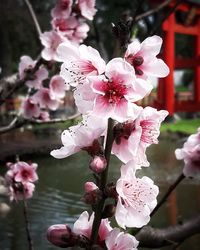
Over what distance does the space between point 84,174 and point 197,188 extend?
1.39m

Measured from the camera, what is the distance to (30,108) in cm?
243

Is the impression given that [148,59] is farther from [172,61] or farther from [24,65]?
[172,61]

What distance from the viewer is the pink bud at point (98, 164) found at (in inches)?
29.4

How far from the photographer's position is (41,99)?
2.41 meters

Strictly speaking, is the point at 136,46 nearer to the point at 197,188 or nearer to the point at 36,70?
the point at 36,70

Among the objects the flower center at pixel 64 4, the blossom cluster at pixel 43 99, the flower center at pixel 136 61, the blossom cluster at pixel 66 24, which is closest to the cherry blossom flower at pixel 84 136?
the flower center at pixel 136 61

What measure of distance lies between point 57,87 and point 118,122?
1.71 metres

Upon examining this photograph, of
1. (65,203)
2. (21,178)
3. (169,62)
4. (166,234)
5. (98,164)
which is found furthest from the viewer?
(169,62)

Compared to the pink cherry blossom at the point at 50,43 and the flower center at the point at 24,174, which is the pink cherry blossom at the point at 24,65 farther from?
the flower center at the point at 24,174

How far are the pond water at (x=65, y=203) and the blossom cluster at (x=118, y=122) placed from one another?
40.2 inches

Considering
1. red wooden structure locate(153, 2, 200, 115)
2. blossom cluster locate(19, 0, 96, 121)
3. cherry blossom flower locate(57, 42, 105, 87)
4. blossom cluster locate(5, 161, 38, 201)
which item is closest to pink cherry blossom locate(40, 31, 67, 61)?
blossom cluster locate(19, 0, 96, 121)

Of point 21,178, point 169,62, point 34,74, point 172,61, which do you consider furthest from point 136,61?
point 172,61

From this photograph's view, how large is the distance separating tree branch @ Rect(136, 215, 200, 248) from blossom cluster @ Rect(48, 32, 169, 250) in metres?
0.79

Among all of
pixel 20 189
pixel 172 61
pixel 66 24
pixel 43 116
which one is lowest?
pixel 172 61
